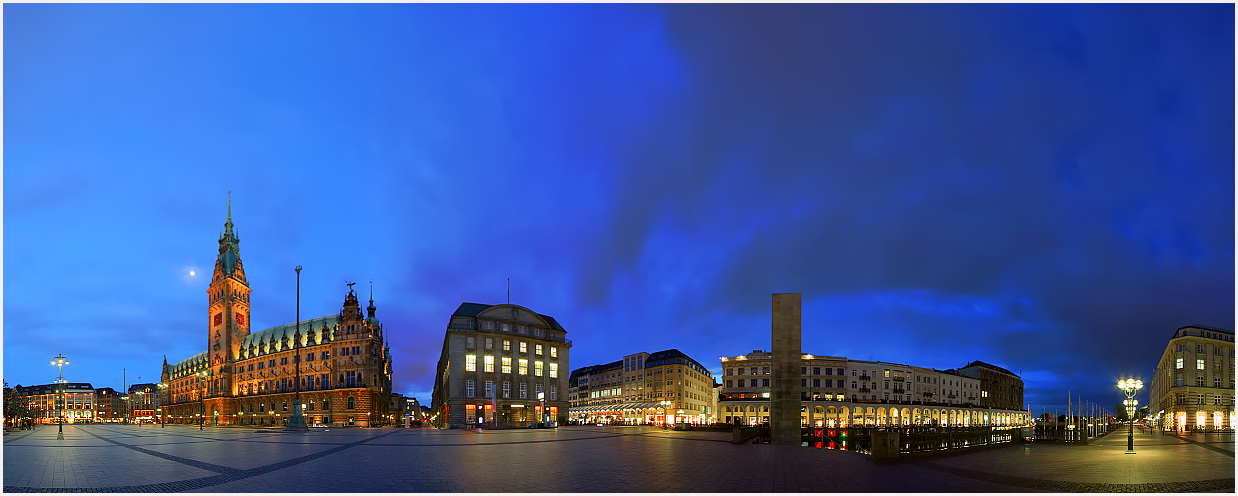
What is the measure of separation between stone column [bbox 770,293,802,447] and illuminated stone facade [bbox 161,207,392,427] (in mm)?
79170

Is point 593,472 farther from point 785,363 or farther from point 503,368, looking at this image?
point 503,368

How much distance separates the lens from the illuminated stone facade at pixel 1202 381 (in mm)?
84938

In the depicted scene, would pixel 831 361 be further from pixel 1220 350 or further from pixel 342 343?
pixel 342 343

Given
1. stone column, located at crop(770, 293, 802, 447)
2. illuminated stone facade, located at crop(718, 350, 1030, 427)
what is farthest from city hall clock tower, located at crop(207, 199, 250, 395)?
stone column, located at crop(770, 293, 802, 447)

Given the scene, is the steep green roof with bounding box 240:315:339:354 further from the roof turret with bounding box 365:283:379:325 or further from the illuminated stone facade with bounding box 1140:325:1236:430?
the illuminated stone facade with bounding box 1140:325:1236:430

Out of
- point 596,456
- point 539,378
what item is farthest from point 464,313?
point 596,456

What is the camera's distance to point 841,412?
Answer: 13262 cm

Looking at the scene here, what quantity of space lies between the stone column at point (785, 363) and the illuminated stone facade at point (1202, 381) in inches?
2834

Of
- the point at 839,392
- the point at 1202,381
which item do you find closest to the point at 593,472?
the point at 1202,381

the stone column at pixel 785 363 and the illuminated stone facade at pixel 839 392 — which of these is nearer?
the stone column at pixel 785 363

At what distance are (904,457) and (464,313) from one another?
72.3m

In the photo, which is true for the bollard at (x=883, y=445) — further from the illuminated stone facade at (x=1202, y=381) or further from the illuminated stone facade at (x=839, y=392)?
the illuminated stone facade at (x=839, y=392)

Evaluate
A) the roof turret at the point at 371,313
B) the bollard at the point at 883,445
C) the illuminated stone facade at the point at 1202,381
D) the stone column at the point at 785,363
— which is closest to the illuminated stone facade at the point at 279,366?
the roof turret at the point at 371,313

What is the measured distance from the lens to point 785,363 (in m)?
42.6
